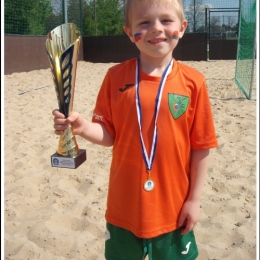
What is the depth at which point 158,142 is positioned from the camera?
1.44 m

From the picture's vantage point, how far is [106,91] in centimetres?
157

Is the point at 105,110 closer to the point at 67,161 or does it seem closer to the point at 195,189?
the point at 67,161

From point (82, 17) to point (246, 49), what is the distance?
872 cm

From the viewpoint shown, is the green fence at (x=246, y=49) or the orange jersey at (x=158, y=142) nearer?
the orange jersey at (x=158, y=142)

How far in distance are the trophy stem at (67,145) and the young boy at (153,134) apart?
0.10 ft

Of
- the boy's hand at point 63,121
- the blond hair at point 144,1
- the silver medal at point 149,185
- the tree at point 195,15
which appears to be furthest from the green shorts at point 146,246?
the tree at point 195,15

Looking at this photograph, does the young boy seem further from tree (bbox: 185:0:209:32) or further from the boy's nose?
tree (bbox: 185:0:209:32)

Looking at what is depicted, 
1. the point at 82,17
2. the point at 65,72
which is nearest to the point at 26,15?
the point at 82,17

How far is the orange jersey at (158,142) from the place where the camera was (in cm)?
144

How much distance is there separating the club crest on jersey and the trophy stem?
38 centimetres

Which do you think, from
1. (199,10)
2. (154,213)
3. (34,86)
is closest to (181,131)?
(154,213)

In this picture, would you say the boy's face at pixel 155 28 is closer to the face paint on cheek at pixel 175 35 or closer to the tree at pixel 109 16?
the face paint on cheek at pixel 175 35

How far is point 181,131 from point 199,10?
14869 mm

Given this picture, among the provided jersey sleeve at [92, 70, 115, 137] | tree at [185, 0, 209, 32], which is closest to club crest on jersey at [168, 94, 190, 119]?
jersey sleeve at [92, 70, 115, 137]
